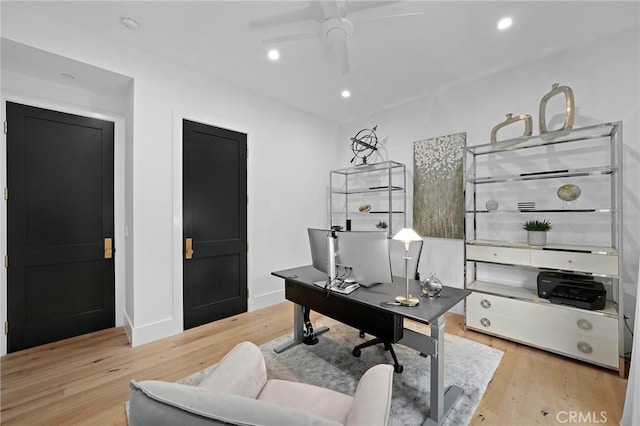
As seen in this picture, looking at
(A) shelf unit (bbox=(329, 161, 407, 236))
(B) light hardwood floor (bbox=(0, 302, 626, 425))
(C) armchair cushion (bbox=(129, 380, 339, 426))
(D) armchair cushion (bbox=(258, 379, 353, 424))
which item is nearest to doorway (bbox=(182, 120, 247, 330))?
(B) light hardwood floor (bbox=(0, 302, 626, 425))

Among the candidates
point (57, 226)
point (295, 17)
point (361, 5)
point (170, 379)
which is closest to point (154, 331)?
point (170, 379)

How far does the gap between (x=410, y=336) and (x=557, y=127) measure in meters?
2.61

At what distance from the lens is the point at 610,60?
244cm

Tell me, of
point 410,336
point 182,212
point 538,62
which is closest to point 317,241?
point 410,336

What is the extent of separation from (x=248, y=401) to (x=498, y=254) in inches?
113

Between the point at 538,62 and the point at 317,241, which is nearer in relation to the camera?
the point at 317,241

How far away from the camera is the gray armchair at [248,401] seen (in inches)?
26.8

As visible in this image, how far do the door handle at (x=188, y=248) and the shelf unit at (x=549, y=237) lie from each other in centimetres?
310

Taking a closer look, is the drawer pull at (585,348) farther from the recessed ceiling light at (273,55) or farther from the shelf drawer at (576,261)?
the recessed ceiling light at (273,55)

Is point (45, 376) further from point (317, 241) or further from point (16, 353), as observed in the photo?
point (317, 241)

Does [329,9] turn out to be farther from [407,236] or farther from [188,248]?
[188,248]

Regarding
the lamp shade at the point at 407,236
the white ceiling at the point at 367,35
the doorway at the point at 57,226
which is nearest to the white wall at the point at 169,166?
the white ceiling at the point at 367,35

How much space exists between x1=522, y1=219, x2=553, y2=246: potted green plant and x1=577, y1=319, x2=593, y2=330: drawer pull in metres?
0.70

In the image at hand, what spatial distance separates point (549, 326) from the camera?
2400mm
